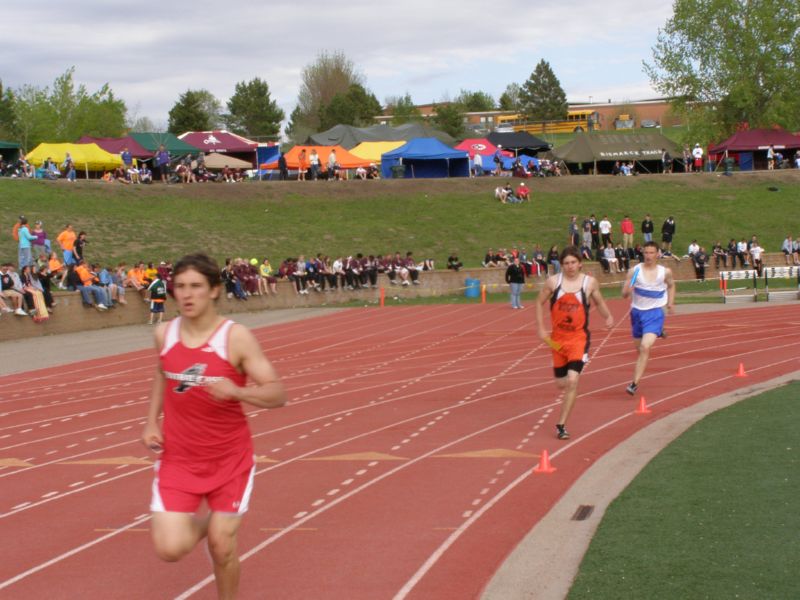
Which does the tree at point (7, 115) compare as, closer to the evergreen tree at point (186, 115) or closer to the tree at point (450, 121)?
the evergreen tree at point (186, 115)

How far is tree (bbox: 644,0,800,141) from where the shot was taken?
62719 millimetres

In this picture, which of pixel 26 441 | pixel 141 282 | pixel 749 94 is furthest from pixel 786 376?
pixel 749 94

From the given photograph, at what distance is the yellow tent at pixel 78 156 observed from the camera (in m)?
44.7

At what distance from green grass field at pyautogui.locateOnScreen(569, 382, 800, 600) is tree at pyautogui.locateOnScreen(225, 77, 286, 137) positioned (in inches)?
3538

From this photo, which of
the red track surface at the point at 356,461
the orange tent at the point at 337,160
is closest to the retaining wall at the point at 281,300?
the red track surface at the point at 356,461

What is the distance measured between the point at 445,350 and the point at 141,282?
37.2 feet

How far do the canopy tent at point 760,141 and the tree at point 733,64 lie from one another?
4.77 metres

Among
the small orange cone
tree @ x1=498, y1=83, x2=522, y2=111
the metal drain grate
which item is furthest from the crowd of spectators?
tree @ x1=498, y1=83, x2=522, y2=111

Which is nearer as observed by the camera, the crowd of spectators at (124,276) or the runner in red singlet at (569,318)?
the runner in red singlet at (569,318)

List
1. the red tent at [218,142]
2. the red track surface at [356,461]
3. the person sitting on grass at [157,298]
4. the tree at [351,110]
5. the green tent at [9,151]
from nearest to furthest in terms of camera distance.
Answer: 1. the red track surface at [356,461]
2. the person sitting on grass at [157,298]
3. the green tent at [9,151]
4. the red tent at [218,142]
5. the tree at [351,110]

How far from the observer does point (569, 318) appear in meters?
10.8

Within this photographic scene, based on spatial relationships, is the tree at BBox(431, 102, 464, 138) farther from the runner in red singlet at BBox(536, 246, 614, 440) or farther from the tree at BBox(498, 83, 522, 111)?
the runner in red singlet at BBox(536, 246, 614, 440)

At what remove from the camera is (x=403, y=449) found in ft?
35.2

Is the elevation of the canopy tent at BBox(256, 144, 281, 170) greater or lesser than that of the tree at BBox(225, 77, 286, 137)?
lesser
